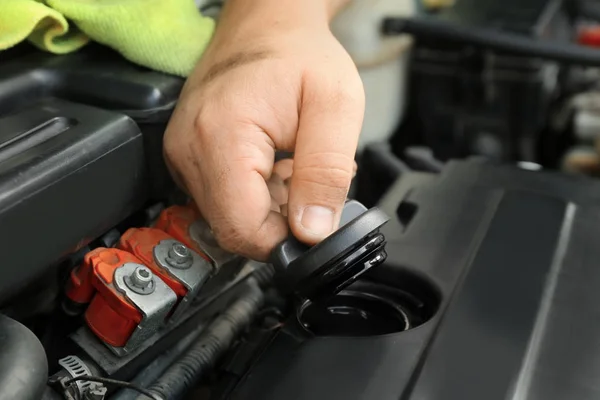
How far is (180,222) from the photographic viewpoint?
542 mm

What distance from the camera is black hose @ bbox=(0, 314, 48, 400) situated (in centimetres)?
39

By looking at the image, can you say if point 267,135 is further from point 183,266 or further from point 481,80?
point 481,80

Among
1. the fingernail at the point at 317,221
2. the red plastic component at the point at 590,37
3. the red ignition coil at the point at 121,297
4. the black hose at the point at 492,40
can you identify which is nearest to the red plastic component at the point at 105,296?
the red ignition coil at the point at 121,297

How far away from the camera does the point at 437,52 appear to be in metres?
1.07

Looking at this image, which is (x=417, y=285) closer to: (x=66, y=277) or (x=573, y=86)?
(x=66, y=277)

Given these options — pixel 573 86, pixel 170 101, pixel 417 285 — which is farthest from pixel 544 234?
pixel 573 86

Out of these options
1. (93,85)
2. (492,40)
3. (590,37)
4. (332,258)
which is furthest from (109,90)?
(590,37)

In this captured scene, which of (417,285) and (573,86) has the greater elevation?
(417,285)

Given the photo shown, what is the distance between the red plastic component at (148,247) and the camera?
1.61 ft

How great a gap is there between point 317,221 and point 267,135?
0.08 metres

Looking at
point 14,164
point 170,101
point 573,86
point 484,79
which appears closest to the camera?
point 14,164

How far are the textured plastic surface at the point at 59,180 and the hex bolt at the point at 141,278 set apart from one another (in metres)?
0.05

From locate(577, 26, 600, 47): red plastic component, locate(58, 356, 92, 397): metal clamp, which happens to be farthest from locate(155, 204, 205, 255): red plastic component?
locate(577, 26, 600, 47): red plastic component

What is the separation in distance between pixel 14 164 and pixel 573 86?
97cm
